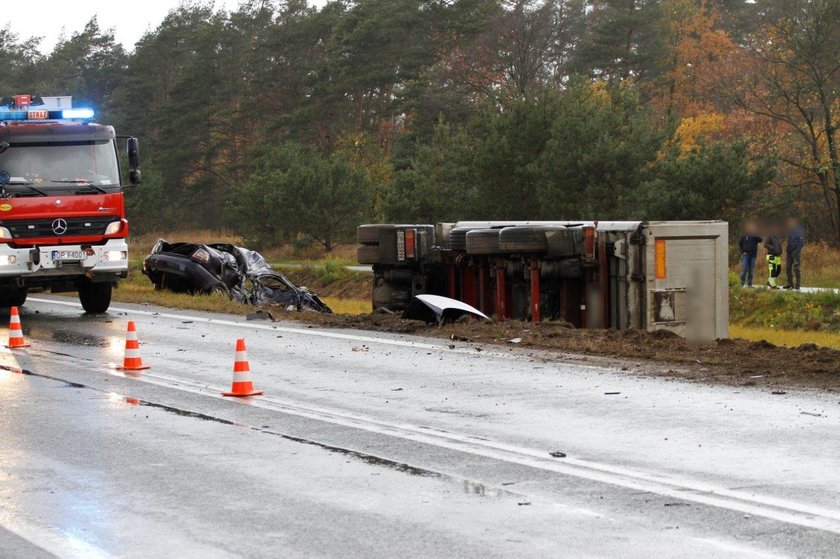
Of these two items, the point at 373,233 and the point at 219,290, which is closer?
the point at 373,233

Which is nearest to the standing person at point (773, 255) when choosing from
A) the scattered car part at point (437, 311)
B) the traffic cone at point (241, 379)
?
the scattered car part at point (437, 311)

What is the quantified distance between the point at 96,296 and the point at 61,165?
8.74 feet

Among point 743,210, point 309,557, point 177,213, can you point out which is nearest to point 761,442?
point 309,557

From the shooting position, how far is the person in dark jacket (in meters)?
31.7

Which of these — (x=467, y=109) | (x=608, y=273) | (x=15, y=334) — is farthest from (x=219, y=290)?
(x=467, y=109)

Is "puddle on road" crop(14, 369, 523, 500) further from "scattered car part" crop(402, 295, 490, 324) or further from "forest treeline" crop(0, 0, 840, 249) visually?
"forest treeline" crop(0, 0, 840, 249)

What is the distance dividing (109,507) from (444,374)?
6.33m

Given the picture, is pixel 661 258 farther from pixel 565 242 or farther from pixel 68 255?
pixel 68 255

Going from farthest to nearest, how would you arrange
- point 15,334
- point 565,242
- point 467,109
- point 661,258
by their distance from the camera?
point 467,109 < point 565,242 < point 661,258 < point 15,334

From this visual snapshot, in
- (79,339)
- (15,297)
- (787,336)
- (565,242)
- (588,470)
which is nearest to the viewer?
(588,470)

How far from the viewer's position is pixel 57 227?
19.8 m

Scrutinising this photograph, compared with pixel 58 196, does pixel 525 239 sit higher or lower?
lower

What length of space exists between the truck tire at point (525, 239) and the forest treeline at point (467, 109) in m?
19.2

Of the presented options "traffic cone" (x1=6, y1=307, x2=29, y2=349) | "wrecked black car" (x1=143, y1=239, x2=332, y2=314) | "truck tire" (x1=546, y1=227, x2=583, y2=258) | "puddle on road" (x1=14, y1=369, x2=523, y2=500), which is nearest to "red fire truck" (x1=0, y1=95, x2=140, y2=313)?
"traffic cone" (x1=6, y1=307, x2=29, y2=349)
